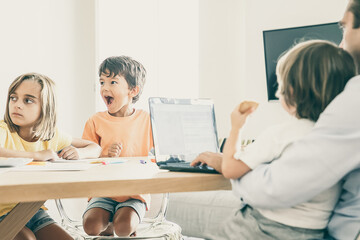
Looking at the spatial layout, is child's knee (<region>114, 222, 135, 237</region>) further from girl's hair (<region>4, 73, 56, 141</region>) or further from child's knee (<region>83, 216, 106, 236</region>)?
girl's hair (<region>4, 73, 56, 141</region>)

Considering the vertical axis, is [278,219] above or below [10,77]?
below

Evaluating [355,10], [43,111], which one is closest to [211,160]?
[355,10]

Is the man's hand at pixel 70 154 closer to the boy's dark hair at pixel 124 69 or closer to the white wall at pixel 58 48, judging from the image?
the boy's dark hair at pixel 124 69

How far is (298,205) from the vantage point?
0.97 m

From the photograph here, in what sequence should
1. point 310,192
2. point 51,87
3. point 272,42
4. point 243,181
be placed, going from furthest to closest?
point 272,42, point 51,87, point 243,181, point 310,192

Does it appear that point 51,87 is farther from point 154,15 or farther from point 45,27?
point 154,15

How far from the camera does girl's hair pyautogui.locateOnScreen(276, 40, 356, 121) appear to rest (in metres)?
0.98

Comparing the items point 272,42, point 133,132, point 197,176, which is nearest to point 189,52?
point 272,42

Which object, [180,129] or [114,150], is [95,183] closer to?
[180,129]

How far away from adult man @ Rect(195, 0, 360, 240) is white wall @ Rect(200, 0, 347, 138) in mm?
3203

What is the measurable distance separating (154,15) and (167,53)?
42 centimetres

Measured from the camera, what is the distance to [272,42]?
401 cm

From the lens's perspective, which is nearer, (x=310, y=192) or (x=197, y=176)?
(x=310, y=192)

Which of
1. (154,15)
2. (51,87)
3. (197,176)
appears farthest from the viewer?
(154,15)
